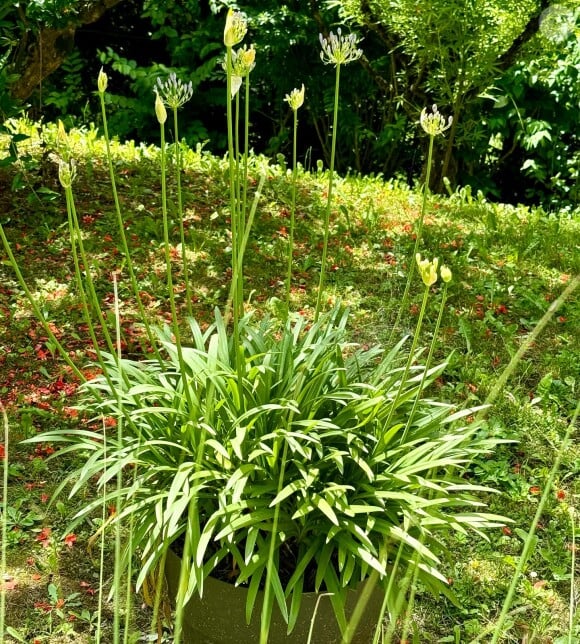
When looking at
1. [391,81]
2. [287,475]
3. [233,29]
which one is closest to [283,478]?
[287,475]

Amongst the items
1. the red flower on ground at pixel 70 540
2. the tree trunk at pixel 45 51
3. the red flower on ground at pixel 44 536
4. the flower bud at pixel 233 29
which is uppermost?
the flower bud at pixel 233 29

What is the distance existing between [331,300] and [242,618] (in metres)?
2.42

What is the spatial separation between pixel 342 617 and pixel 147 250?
3.05m

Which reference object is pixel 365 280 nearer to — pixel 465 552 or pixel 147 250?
pixel 147 250

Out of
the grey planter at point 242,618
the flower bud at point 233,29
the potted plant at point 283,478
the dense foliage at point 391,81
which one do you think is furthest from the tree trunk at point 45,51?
the grey planter at point 242,618

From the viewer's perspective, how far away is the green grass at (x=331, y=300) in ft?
8.70

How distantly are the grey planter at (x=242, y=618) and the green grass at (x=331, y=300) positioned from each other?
0.49m

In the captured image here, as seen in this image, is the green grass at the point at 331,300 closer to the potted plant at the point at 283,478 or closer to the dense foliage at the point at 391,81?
the potted plant at the point at 283,478

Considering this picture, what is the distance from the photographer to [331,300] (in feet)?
13.9

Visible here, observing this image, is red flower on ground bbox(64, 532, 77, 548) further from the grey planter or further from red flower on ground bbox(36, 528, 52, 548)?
the grey planter

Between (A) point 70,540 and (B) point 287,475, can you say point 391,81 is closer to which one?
(A) point 70,540

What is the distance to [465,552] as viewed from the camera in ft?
9.30

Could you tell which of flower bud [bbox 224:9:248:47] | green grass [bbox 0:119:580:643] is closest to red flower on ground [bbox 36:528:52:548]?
green grass [bbox 0:119:580:643]

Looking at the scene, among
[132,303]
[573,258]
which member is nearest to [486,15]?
[573,258]
